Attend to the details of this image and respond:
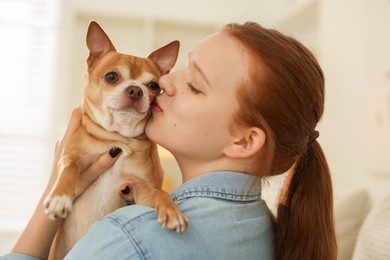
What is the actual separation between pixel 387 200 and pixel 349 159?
32.2 inches

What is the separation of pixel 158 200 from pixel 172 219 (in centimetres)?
11

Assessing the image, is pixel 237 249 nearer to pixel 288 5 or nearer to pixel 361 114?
pixel 361 114

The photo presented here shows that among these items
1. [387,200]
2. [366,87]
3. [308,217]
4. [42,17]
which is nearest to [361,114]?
[366,87]

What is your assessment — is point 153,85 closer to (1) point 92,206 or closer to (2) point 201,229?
(1) point 92,206

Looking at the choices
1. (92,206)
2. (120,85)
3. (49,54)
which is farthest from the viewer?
(49,54)

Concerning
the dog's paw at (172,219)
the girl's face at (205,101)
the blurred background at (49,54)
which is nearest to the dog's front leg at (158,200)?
the dog's paw at (172,219)

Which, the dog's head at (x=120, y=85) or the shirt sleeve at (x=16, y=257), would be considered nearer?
the shirt sleeve at (x=16, y=257)

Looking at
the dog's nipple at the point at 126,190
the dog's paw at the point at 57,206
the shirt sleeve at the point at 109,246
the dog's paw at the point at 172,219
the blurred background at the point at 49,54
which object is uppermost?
the dog's paw at the point at 172,219

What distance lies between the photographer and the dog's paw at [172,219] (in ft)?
3.01

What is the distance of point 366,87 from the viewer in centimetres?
220

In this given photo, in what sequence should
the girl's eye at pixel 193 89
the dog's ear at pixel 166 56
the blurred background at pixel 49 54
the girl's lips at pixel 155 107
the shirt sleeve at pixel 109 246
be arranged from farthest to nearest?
the blurred background at pixel 49 54
the dog's ear at pixel 166 56
the girl's lips at pixel 155 107
the girl's eye at pixel 193 89
the shirt sleeve at pixel 109 246

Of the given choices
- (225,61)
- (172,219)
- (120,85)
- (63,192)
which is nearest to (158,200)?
(172,219)

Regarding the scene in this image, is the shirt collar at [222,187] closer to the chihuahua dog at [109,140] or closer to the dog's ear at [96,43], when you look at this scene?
the chihuahua dog at [109,140]

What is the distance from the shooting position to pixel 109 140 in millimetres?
1322
